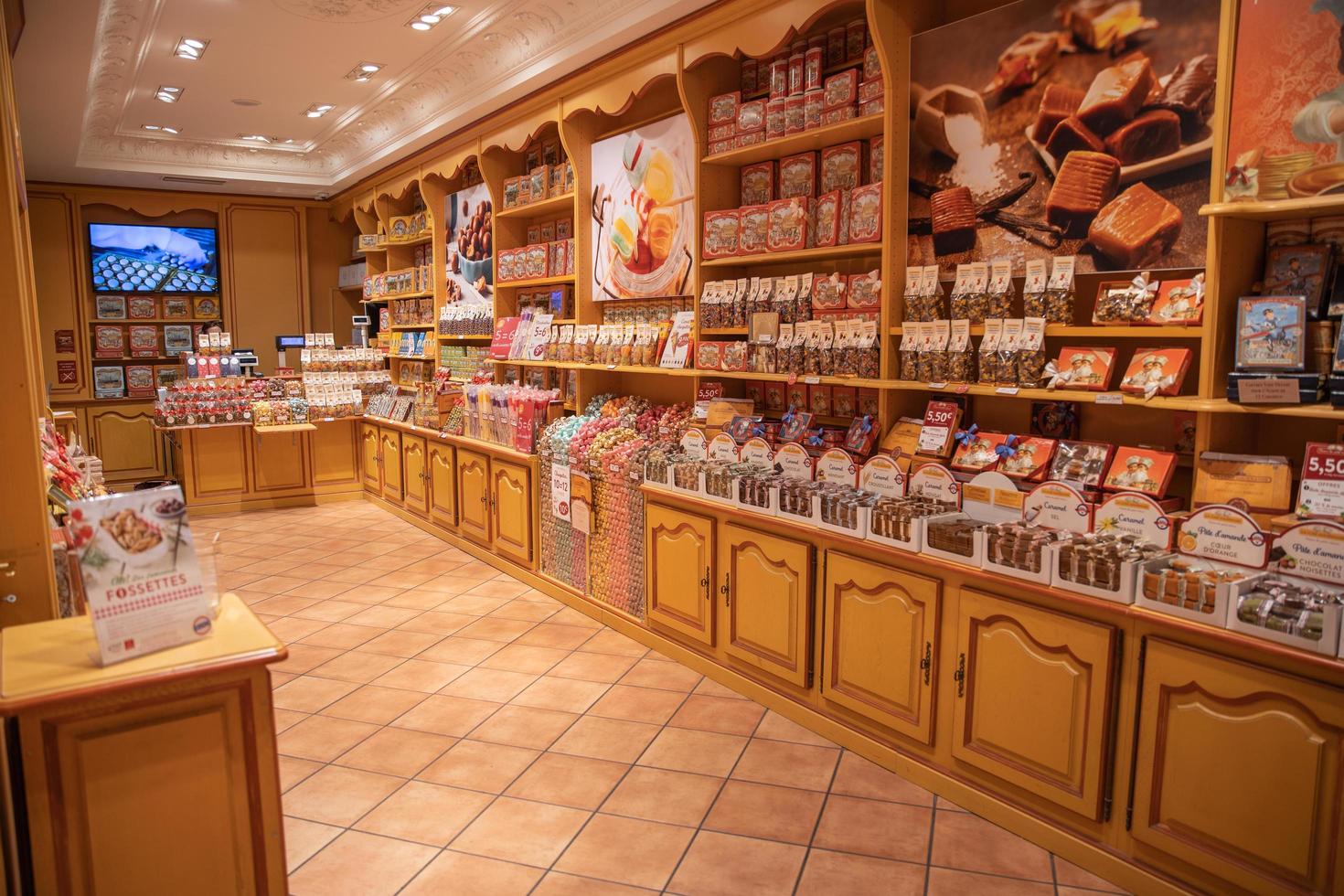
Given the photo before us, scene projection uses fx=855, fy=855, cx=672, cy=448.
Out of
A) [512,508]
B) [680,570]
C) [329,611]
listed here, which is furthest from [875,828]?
[329,611]

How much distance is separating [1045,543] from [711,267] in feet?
8.33

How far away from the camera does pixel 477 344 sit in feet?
25.2

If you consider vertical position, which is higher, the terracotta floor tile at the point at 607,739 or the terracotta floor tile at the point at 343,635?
the terracotta floor tile at the point at 343,635

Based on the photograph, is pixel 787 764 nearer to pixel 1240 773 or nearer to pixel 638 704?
pixel 638 704

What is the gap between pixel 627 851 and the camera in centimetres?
278

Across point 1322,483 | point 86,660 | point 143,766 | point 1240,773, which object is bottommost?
point 1240,773

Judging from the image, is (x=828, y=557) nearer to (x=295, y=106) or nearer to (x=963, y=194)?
(x=963, y=194)

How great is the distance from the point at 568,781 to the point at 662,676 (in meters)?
1.05

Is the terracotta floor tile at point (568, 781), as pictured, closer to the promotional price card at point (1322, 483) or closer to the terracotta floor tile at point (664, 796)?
the terracotta floor tile at point (664, 796)

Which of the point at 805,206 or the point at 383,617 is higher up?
the point at 805,206

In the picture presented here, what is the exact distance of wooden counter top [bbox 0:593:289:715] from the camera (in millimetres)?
1810

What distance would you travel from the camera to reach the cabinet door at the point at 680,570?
409 cm

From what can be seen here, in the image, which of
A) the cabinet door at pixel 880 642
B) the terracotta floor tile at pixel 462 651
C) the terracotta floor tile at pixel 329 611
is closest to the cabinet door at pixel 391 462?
the terracotta floor tile at pixel 329 611

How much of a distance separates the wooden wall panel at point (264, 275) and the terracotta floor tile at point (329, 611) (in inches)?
234
